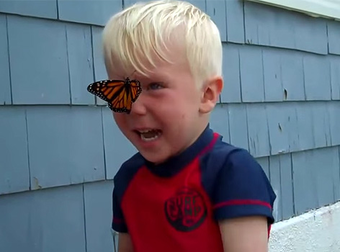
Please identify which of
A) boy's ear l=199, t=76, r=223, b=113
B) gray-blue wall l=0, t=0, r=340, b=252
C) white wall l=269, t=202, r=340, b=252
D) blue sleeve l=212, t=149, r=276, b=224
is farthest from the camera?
white wall l=269, t=202, r=340, b=252

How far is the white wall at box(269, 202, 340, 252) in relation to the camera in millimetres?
3811

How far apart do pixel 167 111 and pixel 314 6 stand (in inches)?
111

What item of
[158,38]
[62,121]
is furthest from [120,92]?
[62,121]

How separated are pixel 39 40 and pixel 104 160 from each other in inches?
22.4

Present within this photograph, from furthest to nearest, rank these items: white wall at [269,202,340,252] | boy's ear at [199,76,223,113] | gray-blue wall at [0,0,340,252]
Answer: white wall at [269,202,340,252] → gray-blue wall at [0,0,340,252] → boy's ear at [199,76,223,113]

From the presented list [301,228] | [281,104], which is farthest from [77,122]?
[301,228]

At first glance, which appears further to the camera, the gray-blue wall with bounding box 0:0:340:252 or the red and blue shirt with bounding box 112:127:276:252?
the gray-blue wall with bounding box 0:0:340:252

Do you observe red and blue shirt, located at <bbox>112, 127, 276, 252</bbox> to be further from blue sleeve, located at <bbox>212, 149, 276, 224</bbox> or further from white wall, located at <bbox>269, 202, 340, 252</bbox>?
white wall, located at <bbox>269, 202, 340, 252</bbox>

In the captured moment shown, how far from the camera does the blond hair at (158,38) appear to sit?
1.58 m

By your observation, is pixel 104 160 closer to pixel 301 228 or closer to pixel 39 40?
pixel 39 40

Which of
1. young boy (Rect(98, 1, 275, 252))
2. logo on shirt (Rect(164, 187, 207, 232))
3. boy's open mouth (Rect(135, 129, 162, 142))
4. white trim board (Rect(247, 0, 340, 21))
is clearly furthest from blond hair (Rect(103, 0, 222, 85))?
white trim board (Rect(247, 0, 340, 21))

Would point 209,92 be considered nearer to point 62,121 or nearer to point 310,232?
point 62,121

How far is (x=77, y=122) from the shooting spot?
257 cm

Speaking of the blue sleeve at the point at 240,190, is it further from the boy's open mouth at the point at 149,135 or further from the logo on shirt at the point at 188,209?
the boy's open mouth at the point at 149,135
